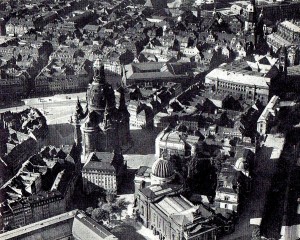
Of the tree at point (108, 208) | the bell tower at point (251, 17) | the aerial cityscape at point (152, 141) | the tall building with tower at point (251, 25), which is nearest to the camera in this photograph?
the aerial cityscape at point (152, 141)

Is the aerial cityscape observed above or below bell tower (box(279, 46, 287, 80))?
below

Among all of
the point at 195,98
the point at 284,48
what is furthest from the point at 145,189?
the point at 284,48

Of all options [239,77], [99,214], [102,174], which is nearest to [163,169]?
[102,174]

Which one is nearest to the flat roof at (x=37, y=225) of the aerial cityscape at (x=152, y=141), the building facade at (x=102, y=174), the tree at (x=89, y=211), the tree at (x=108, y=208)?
the aerial cityscape at (x=152, y=141)

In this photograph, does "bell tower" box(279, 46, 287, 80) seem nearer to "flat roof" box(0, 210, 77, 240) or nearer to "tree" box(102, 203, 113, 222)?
"tree" box(102, 203, 113, 222)

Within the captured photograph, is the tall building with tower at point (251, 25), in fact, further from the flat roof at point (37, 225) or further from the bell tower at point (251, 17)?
the flat roof at point (37, 225)

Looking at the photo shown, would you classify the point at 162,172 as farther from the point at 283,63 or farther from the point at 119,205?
the point at 283,63

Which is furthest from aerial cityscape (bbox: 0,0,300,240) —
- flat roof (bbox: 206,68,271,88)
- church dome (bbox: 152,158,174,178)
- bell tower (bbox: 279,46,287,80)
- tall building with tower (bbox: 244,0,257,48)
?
tall building with tower (bbox: 244,0,257,48)
